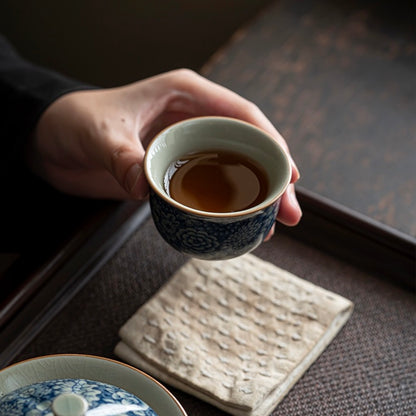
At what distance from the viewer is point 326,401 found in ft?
1.98

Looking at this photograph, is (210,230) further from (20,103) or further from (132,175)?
(20,103)

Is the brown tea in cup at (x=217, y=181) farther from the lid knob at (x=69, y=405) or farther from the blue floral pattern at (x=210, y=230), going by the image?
the lid knob at (x=69, y=405)

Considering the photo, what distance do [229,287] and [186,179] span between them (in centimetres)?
15

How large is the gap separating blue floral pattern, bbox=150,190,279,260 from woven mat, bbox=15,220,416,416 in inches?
5.9

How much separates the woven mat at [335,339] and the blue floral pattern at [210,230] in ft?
0.49

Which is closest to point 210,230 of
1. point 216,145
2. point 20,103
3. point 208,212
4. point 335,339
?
point 208,212

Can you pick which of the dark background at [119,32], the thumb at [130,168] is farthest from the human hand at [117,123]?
the dark background at [119,32]

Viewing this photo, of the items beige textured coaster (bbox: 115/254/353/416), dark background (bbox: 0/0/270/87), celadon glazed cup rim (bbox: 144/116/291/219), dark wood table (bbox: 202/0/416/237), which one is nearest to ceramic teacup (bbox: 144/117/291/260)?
celadon glazed cup rim (bbox: 144/116/291/219)

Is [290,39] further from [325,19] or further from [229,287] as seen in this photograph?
[229,287]

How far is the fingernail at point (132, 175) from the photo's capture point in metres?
0.61

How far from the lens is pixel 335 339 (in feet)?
2.17

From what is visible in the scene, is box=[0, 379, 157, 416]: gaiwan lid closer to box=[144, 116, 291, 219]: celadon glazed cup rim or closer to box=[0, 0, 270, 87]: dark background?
box=[144, 116, 291, 219]: celadon glazed cup rim

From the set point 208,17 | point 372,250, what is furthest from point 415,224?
point 208,17

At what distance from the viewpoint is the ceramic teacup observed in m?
0.53
